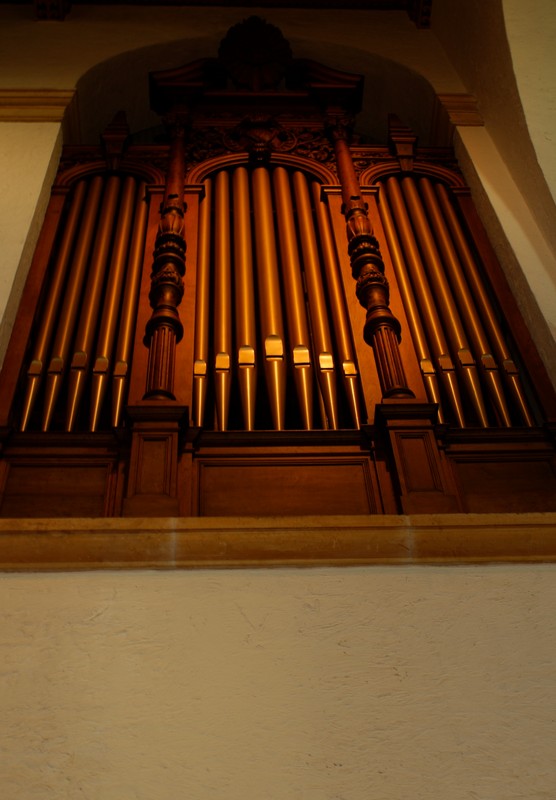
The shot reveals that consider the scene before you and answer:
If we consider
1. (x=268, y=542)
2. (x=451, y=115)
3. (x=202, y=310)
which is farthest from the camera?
(x=451, y=115)

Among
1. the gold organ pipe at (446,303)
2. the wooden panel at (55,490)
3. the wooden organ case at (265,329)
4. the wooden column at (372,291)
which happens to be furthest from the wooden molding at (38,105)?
the wooden panel at (55,490)

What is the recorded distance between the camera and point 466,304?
156 inches

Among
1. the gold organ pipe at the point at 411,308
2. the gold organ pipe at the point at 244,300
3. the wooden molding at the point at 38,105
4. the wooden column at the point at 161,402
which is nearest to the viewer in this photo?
the wooden column at the point at 161,402

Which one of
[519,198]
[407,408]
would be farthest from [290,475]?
[519,198]

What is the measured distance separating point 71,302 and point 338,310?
1288 mm

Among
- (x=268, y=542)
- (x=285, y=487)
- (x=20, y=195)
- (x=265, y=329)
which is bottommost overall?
(x=268, y=542)

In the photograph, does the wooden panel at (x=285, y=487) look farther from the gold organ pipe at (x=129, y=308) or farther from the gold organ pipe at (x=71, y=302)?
the gold organ pipe at (x=71, y=302)

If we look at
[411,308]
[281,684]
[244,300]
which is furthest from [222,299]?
[281,684]

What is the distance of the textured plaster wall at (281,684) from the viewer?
71.3 inches

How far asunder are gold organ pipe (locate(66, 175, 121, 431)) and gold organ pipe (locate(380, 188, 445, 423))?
57.6 inches

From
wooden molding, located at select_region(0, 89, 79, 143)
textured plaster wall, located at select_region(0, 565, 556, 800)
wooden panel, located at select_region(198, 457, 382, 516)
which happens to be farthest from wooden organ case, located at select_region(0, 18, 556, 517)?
textured plaster wall, located at select_region(0, 565, 556, 800)

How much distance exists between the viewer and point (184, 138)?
4.92 m

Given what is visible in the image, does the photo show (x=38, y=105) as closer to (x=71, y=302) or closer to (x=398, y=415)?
(x=71, y=302)

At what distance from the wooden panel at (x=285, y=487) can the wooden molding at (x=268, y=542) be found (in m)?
0.45
